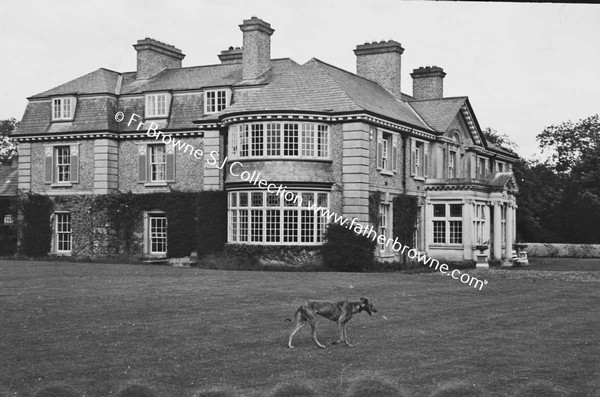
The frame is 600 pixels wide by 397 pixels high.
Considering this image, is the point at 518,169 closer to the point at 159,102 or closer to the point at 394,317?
the point at 159,102

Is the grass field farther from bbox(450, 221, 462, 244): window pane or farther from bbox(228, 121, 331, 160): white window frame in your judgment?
bbox(450, 221, 462, 244): window pane

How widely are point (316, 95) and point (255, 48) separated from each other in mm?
5606

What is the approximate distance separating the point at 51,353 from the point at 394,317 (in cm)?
742

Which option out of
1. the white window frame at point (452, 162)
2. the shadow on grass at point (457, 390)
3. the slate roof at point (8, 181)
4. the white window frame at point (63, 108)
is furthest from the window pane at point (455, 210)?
the shadow on grass at point (457, 390)

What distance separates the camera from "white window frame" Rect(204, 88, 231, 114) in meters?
38.4

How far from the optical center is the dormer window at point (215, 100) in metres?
38.5

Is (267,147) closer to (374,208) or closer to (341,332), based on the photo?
(374,208)

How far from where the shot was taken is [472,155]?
154 ft

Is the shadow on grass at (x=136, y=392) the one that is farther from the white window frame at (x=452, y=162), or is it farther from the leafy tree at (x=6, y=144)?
the leafy tree at (x=6, y=144)

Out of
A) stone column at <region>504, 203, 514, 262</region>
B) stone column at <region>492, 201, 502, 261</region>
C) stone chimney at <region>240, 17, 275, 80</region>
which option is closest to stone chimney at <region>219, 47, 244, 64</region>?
stone chimney at <region>240, 17, 275, 80</region>

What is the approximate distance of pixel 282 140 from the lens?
32.8 metres

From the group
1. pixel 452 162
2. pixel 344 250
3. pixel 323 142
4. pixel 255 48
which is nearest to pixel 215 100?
pixel 255 48

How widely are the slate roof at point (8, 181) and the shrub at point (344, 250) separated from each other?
20054 mm

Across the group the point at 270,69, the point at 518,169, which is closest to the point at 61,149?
the point at 270,69
